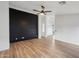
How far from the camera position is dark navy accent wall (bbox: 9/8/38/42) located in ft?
21.5

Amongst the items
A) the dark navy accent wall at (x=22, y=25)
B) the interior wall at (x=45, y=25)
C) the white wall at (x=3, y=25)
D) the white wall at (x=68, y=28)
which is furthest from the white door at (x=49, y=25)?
the white wall at (x=3, y=25)

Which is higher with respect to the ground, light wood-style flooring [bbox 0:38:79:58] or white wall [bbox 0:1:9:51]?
white wall [bbox 0:1:9:51]

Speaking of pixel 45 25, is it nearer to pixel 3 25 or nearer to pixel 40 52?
pixel 40 52

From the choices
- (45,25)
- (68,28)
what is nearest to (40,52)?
(68,28)

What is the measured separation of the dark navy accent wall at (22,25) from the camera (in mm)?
6545

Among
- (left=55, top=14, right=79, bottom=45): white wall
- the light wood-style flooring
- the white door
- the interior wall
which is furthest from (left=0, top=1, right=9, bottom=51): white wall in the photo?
the white door

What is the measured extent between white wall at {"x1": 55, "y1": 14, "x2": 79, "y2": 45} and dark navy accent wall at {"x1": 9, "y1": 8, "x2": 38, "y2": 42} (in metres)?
2.24

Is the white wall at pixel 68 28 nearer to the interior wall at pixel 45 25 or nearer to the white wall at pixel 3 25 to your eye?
the interior wall at pixel 45 25

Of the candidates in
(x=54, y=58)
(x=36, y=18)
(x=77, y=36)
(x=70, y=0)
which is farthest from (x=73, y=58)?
(x=36, y=18)

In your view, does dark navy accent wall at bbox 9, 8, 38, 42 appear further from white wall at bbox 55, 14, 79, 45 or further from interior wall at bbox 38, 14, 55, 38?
white wall at bbox 55, 14, 79, 45

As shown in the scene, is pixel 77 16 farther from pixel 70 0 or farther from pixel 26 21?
pixel 26 21

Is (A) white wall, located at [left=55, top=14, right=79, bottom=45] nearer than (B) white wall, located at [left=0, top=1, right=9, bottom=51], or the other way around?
(B) white wall, located at [left=0, top=1, right=9, bottom=51]

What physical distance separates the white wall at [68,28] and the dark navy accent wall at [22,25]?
2236 millimetres

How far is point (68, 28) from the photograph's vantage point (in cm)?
793
